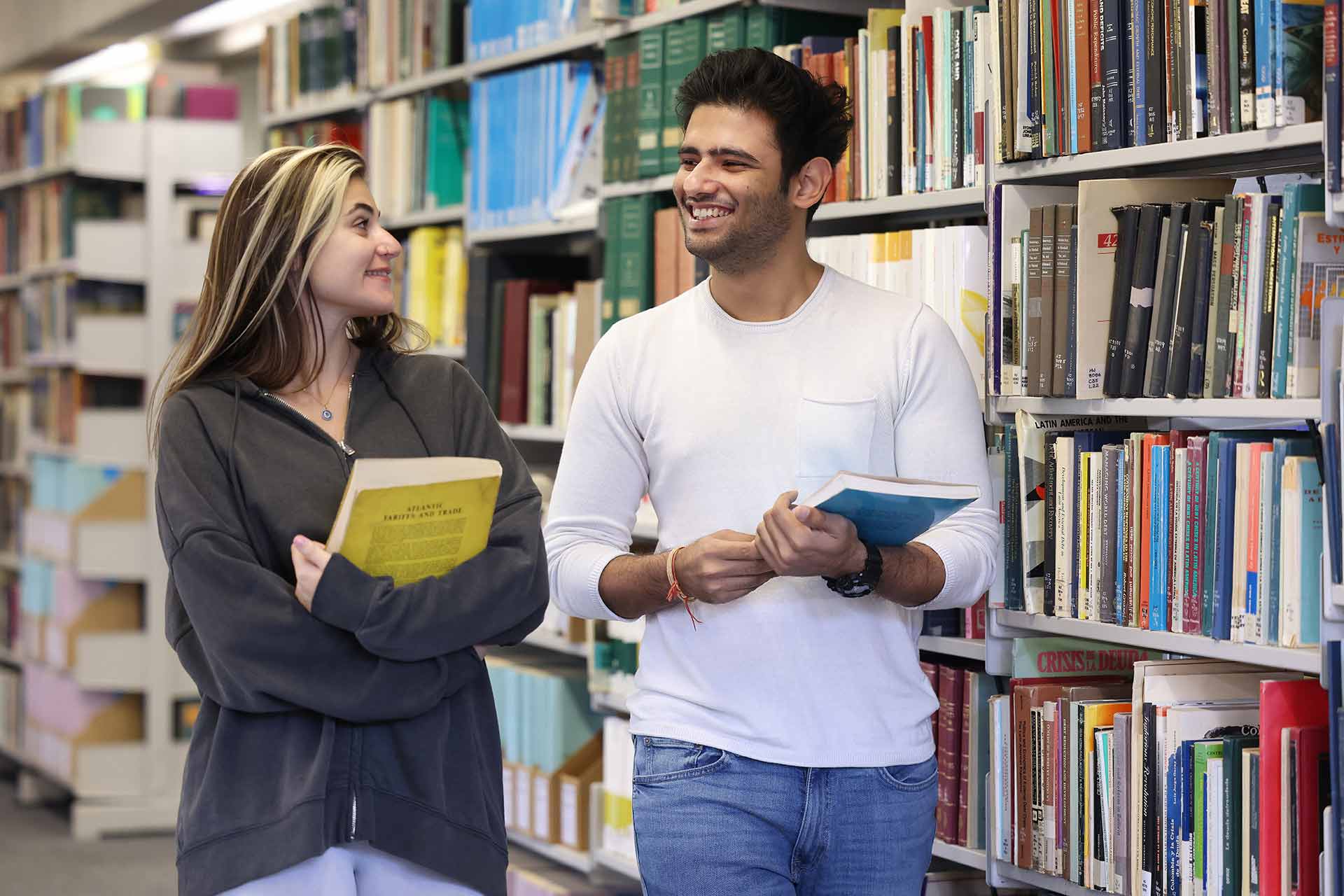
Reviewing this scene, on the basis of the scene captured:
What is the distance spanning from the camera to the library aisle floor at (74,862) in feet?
15.1

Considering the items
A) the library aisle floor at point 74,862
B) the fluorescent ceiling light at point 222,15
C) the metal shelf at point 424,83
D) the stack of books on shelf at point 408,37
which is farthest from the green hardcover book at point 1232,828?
the fluorescent ceiling light at point 222,15

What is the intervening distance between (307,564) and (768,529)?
0.47m

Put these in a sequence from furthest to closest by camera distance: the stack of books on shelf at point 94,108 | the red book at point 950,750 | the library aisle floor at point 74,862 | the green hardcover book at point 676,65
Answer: the stack of books on shelf at point 94,108, the library aisle floor at point 74,862, the green hardcover book at point 676,65, the red book at point 950,750

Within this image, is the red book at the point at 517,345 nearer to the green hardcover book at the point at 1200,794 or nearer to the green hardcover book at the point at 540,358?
the green hardcover book at the point at 540,358

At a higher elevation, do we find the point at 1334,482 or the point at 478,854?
the point at 1334,482

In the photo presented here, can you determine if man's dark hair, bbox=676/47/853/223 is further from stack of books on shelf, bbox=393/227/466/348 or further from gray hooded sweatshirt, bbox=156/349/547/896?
stack of books on shelf, bbox=393/227/466/348

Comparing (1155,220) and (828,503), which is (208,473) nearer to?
(828,503)

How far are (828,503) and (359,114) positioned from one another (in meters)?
3.23

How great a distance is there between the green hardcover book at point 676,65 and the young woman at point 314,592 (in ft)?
4.24

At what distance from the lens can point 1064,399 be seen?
221 cm

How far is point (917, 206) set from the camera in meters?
2.48

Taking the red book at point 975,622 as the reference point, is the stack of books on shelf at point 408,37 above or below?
above

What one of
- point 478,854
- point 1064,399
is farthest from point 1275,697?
point 478,854

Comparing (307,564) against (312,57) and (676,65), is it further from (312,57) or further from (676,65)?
(312,57)
